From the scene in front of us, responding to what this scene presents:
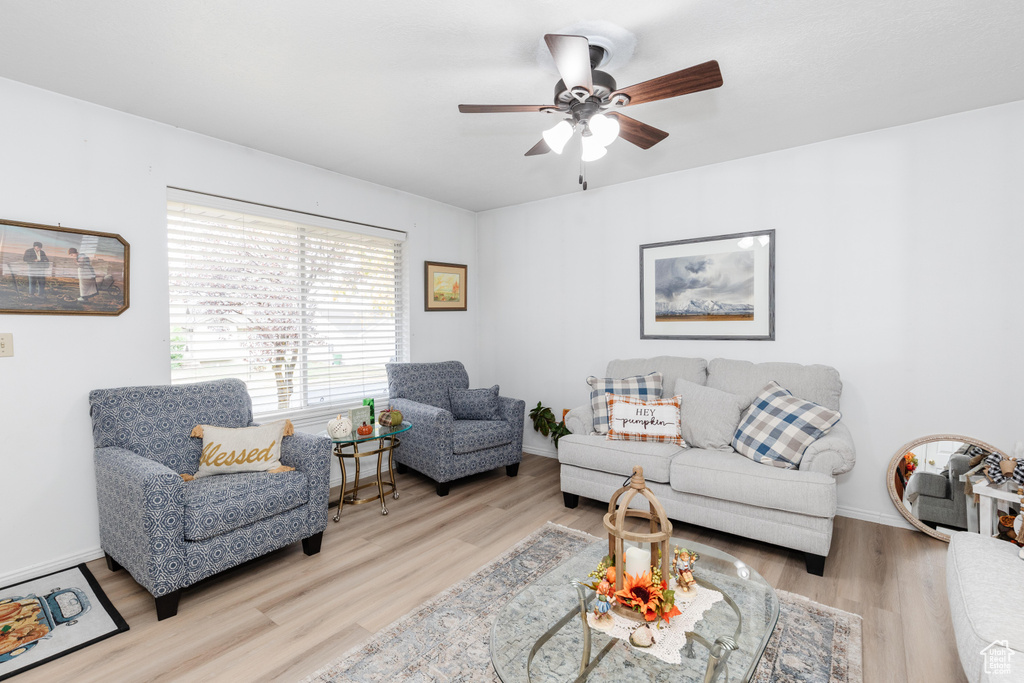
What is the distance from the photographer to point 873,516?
312 cm

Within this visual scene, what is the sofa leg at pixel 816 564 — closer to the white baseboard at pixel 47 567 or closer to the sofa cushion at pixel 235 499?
the sofa cushion at pixel 235 499

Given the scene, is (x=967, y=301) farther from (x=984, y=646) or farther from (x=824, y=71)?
(x=984, y=646)

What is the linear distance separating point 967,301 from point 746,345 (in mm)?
1229

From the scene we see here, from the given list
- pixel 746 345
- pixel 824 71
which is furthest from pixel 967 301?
pixel 824 71

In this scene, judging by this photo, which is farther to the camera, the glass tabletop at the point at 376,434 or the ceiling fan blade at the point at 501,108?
the glass tabletop at the point at 376,434

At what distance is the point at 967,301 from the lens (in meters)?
2.81

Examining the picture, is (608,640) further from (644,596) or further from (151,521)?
(151,521)

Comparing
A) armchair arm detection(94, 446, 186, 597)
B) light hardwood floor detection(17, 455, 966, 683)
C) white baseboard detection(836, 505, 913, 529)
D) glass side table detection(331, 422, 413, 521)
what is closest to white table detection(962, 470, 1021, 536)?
light hardwood floor detection(17, 455, 966, 683)

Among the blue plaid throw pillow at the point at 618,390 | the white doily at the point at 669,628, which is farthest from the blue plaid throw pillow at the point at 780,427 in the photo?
the white doily at the point at 669,628

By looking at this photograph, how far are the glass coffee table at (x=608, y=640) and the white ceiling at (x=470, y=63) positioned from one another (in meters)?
2.19

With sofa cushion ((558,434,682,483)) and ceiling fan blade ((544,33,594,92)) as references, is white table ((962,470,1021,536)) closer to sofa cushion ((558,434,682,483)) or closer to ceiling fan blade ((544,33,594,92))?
sofa cushion ((558,434,682,483))

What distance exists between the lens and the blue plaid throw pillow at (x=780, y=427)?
271 cm

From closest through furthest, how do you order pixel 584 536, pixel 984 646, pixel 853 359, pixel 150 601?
pixel 984 646, pixel 150 601, pixel 584 536, pixel 853 359

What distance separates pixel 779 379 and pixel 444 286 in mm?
3046
